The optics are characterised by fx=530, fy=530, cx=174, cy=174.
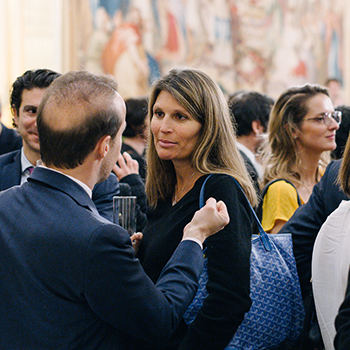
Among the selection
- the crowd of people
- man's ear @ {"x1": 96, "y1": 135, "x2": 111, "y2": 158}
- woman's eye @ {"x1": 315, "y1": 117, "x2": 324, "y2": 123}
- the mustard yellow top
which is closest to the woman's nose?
the crowd of people

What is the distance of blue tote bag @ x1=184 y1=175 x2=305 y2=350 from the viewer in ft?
6.88

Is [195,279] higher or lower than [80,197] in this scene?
lower

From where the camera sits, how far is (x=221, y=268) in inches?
80.4

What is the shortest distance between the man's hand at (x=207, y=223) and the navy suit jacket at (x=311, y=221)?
→ 0.73 m

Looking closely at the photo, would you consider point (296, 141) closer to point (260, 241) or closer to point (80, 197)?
point (260, 241)

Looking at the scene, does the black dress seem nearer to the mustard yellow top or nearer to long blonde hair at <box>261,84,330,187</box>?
the mustard yellow top

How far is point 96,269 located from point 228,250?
64cm

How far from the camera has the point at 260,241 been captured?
7.29ft

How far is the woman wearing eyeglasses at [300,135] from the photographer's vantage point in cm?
358

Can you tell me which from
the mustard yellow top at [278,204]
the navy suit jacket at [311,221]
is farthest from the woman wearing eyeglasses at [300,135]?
the navy suit jacket at [311,221]

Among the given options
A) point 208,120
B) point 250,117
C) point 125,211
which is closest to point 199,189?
point 208,120

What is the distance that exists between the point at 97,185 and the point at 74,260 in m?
1.34

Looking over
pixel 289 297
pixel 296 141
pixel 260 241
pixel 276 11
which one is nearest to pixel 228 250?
pixel 260 241

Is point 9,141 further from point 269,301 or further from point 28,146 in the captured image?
point 269,301
